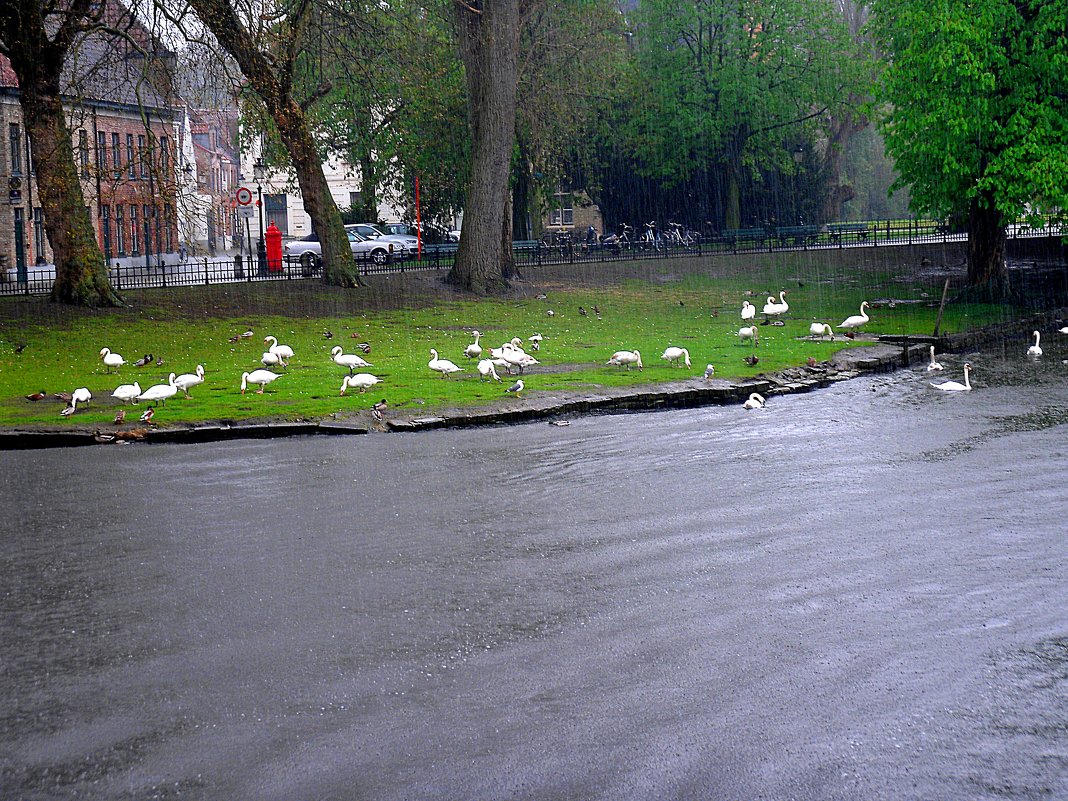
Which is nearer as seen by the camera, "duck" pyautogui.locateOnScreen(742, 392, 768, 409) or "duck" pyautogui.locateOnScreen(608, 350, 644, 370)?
"duck" pyautogui.locateOnScreen(742, 392, 768, 409)

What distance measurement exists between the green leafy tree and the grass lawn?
351 cm

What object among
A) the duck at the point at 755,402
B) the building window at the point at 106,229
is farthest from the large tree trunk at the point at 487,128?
the duck at the point at 755,402

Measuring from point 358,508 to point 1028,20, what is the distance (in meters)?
26.5

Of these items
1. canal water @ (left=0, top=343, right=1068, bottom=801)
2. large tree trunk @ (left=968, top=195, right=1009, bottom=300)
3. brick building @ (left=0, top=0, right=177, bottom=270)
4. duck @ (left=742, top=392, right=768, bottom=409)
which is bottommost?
canal water @ (left=0, top=343, right=1068, bottom=801)

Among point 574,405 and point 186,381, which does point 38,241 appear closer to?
point 186,381

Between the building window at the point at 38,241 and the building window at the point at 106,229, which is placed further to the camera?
the building window at the point at 38,241

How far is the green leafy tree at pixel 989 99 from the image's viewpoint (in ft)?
102

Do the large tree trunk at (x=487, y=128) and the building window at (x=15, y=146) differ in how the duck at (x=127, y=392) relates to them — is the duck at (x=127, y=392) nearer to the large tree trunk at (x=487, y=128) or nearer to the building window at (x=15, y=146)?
the large tree trunk at (x=487, y=128)

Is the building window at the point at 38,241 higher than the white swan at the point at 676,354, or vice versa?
the building window at the point at 38,241

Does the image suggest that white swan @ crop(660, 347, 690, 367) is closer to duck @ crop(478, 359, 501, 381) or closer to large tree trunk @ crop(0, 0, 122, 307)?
duck @ crop(478, 359, 501, 381)

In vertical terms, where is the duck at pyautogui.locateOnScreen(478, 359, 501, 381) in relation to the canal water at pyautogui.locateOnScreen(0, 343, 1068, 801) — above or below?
above

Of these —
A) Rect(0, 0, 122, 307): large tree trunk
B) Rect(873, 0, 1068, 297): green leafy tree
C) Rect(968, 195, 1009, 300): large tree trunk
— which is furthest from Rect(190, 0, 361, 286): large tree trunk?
Rect(968, 195, 1009, 300): large tree trunk

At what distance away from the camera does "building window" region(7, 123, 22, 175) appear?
51.2 metres

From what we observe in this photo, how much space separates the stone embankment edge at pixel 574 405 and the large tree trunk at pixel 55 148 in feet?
37.7
